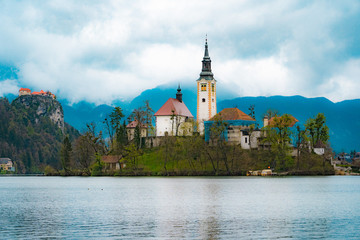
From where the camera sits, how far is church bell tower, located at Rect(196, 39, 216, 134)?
5846 inches

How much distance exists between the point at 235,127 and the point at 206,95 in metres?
18.4

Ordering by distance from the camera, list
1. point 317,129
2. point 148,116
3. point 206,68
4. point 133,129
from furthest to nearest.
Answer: point 206,68 < point 133,129 < point 148,116 < point 317,129

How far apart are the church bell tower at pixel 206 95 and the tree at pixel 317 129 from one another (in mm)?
28565

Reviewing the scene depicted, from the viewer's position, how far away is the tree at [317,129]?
125 meters

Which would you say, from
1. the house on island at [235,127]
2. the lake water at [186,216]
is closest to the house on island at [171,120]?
the house on island at [235,127]

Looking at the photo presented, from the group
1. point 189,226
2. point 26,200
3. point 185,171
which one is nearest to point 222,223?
point 189,226

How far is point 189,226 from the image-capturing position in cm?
4047

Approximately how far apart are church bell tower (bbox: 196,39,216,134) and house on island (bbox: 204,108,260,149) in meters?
9.52

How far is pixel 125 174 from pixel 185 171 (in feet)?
47.4

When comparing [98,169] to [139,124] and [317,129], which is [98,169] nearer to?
[139,124]

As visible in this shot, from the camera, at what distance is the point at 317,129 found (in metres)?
128

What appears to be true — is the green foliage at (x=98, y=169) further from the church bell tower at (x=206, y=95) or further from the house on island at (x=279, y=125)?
the house on island at (x=279, y=125)

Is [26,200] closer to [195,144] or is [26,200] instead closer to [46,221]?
[46,221]

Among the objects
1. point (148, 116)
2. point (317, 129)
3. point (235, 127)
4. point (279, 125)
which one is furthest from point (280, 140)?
point (148, 116)
